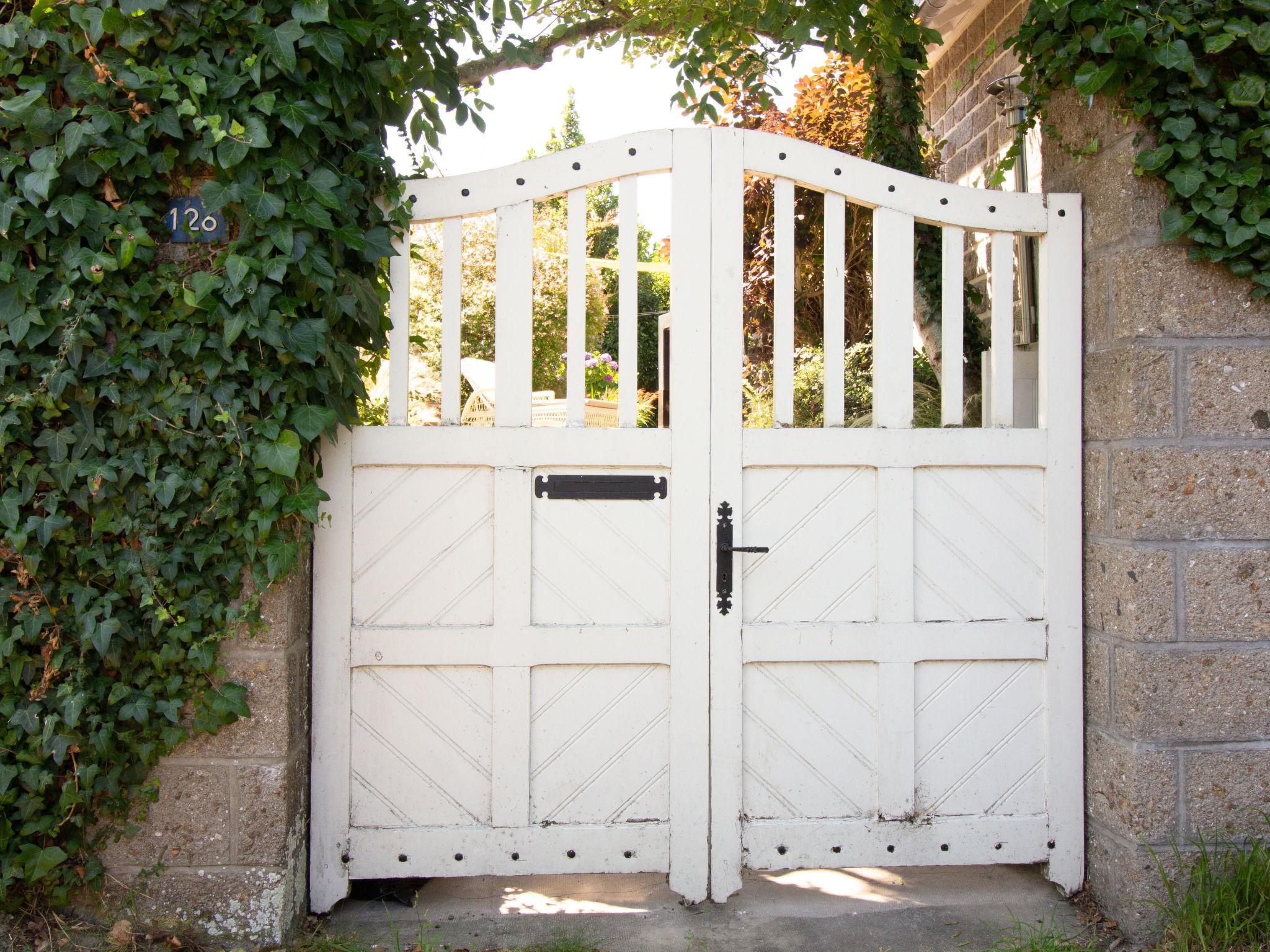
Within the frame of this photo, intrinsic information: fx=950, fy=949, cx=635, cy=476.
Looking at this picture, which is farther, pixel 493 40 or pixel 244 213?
pixel 493 40

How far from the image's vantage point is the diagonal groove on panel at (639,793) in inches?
115

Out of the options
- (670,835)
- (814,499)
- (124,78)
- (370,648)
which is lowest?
(670,835)

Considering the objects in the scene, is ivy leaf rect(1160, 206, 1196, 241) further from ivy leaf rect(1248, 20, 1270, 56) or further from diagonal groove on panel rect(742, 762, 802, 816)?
diagonal groove on panel rect(742, 762, 802, 816)

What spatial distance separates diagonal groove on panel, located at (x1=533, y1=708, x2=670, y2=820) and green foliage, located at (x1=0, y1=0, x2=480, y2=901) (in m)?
0.98

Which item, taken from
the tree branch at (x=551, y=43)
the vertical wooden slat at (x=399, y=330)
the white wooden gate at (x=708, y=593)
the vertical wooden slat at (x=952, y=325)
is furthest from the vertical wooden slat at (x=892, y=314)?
the tree branch at (x=551, y=43)

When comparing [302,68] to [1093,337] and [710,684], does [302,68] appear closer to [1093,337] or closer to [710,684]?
[710,684]

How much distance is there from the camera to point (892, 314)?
297 centimetres

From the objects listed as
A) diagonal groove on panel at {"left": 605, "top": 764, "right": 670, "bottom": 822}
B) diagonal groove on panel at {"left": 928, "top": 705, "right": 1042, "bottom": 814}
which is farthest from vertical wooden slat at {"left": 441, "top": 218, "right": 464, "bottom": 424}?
diagonal groove on panel at {"left": 928, "top": 705, "right": 1042, "bottom": 814}

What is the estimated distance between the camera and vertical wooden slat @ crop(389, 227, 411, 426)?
112 inches

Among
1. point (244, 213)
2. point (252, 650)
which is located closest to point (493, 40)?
point (244, 213)

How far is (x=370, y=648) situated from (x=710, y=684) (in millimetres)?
1034

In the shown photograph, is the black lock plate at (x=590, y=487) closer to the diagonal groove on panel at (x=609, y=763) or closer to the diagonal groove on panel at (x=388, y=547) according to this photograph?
the diagonal groove on panel at (x=388, y=547)

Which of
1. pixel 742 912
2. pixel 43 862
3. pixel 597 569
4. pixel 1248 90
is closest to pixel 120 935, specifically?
pixel 43 862

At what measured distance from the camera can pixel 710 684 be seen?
9.54ft
